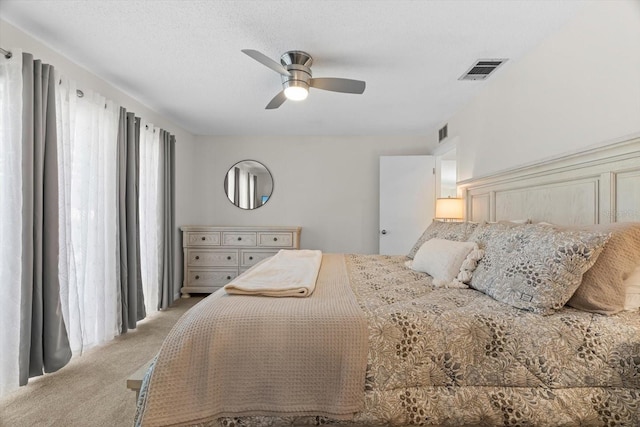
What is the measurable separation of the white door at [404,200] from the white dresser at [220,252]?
132 cm

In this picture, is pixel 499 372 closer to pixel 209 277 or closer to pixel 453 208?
pixel 453 208

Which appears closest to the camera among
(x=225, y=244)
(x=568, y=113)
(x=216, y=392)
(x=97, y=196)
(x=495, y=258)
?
(x=216, y=392)

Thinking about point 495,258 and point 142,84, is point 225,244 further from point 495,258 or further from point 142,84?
point 495,258

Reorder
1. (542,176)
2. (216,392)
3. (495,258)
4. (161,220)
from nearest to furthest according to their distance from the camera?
(216,392)
(495,258)
(542,176)
(161,220)

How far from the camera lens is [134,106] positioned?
309cm

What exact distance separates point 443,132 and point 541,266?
9.78ft

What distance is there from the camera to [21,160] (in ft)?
6.03

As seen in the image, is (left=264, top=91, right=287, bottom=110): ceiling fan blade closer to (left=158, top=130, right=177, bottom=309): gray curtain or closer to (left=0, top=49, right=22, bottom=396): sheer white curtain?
(left=0, top=49, right=22, bottom=396): sheer white curtain

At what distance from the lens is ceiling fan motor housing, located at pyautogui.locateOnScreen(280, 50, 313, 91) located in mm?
2111

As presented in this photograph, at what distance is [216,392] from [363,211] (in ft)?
12.1

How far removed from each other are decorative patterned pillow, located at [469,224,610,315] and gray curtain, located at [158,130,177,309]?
3339 mm

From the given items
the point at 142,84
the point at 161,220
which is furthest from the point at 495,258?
the point at 161,220

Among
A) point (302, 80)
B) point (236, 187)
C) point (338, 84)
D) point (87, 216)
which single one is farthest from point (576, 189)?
point (236, 187)

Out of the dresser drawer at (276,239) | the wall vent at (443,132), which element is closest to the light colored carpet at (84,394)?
the dresser drawer at (276,239)
